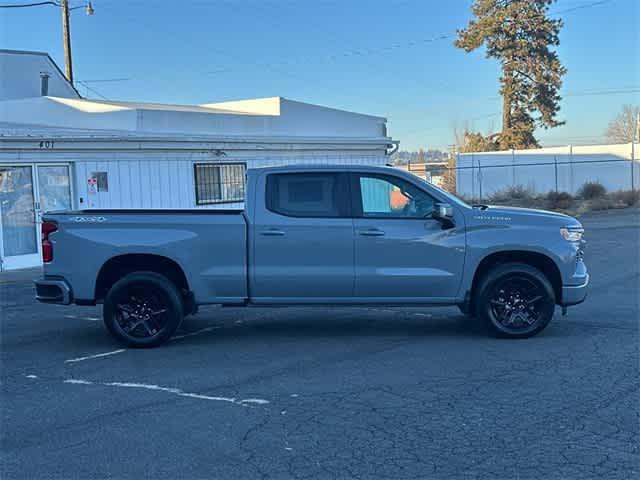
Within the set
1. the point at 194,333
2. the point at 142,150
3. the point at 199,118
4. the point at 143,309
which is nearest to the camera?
the point at 143,309

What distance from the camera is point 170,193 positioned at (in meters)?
18.0

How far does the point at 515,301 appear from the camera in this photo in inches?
316

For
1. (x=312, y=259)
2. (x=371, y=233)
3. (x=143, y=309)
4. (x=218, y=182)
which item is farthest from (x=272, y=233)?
(x=218, y=182)

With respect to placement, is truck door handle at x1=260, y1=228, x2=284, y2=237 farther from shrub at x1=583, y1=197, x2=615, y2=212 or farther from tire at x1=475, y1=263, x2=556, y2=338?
shrub at x1=583, y1=197, x2=615, y2=212

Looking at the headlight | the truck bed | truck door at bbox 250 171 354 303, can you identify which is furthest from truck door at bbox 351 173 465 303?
Answer: the truck bed

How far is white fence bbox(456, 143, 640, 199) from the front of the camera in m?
38.6

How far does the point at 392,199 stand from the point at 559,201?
24775 mm

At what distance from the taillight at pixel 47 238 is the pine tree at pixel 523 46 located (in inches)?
1757

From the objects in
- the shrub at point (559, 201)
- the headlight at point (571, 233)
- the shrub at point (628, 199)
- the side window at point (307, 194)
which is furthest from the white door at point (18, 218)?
the shrub at point (628, 199)

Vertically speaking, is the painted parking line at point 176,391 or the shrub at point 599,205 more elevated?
the shrub at point 599,205

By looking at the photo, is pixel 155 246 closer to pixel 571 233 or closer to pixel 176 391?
pixel 176 391

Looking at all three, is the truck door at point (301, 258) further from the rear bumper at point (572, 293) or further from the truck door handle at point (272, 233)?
the rear bumper at point (572, 293)

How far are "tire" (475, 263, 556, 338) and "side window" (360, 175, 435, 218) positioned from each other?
107 cm

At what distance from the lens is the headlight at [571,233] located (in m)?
7.96
